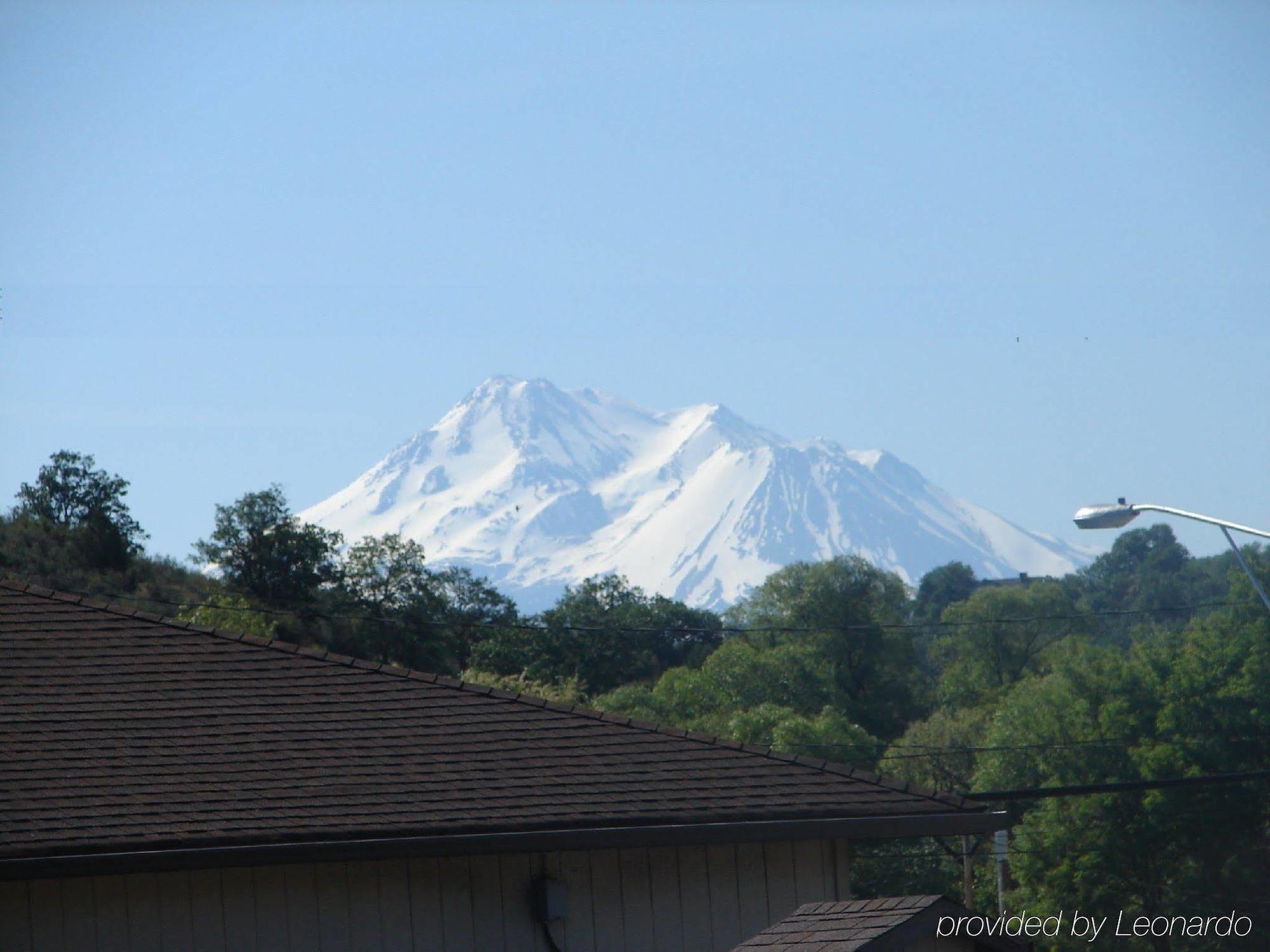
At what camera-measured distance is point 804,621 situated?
82.1 m

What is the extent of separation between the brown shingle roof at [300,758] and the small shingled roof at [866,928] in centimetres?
166

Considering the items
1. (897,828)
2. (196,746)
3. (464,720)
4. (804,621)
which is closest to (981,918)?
(897,828)

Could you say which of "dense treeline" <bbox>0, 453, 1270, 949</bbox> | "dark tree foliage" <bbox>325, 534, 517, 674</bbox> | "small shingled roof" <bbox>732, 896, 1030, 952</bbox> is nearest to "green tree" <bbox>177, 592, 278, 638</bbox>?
"dense treeline" <bbox>0, 453, 1270, 949</bbox>

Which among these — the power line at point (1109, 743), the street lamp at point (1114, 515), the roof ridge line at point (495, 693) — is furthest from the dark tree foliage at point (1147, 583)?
the roof ridge line at point (495, 693)

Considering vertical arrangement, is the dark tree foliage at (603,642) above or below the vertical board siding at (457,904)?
above

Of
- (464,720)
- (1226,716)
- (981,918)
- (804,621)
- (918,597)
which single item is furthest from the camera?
(918,597)

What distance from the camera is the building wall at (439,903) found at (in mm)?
8727

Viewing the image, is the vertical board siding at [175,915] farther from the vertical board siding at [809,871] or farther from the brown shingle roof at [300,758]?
the vertical board siding at [809,871]

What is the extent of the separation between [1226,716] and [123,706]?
46.6 metres

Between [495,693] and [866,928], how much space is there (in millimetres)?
4347

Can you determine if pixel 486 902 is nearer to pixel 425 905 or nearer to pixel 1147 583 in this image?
pixel 425 905

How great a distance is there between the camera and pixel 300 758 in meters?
9.83

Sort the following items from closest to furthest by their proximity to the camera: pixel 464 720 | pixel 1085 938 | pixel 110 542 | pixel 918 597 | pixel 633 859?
pixel 633 859 < pixel 464 720 < pixel 1085 938 < pixel 110 542 < pixel 918 597

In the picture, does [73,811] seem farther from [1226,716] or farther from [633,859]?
[1226,716]
